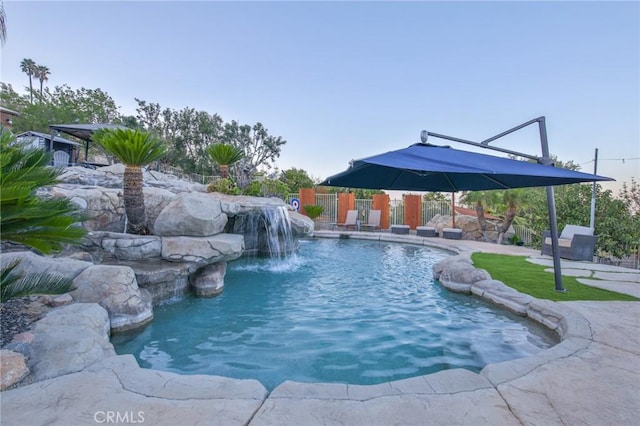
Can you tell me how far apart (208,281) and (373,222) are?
12272 millimetres

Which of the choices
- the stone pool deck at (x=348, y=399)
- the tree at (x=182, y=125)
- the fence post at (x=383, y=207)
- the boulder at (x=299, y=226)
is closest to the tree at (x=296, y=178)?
the tree at (x=182, y=125)

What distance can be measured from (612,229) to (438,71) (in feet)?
27.3

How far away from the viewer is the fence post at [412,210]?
54.9 feet

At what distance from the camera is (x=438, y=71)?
1188 centimetres

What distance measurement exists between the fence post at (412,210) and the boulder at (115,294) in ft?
48.6

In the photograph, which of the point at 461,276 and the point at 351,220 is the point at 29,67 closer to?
the point at 351,220

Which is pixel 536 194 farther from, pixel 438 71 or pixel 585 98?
pixel 438 71

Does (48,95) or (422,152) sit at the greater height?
(48,95)

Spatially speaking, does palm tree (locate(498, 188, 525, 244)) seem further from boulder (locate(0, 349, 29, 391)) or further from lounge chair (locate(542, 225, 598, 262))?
boulder (locate(0, 349, 29, 391))

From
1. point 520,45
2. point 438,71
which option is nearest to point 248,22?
point 438,71

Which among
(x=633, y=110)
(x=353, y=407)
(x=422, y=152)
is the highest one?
(x=633, y=110)

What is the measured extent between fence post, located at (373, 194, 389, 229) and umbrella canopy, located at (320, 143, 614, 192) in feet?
39.2

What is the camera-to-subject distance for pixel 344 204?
18344 millimetres

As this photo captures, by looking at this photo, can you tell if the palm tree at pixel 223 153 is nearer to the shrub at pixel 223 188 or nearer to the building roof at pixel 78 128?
the shrub at pixel 223 188
